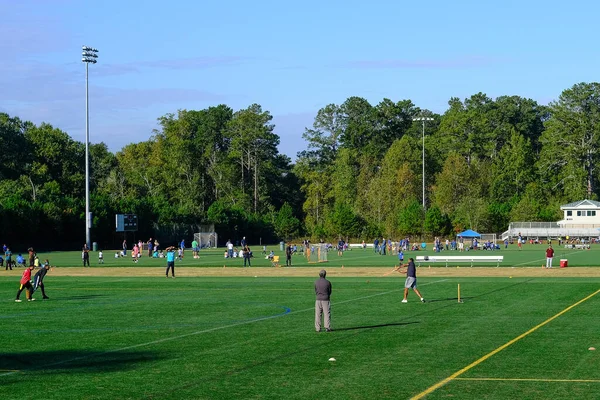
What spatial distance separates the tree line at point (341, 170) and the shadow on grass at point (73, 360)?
9703cm

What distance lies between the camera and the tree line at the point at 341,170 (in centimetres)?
13262

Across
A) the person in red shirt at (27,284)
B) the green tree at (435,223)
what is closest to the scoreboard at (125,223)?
the green tree at (435,223)

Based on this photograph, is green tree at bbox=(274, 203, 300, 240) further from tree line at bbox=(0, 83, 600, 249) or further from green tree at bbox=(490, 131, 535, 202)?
green tree at bbox=(490, 131, 535, 202)

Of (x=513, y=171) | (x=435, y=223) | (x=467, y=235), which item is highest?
(x=513, y=171)

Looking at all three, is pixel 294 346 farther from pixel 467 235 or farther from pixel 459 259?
pixel 467 235

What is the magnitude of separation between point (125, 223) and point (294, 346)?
8417cm

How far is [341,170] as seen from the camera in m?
159

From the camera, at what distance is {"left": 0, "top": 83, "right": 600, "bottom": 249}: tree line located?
132625 millimetres

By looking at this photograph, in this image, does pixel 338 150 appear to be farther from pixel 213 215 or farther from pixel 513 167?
pixel 213 215

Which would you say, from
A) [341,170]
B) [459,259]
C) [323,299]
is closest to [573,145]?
[341,170]

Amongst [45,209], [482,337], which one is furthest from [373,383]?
[45,209]

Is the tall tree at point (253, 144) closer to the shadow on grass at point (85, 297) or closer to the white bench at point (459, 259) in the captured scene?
the white bench at point (459, 259)

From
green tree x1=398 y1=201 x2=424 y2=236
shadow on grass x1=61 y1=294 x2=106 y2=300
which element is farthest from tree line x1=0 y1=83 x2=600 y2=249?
shadow on grass x1=61 y1=294 x2=106 y2=300

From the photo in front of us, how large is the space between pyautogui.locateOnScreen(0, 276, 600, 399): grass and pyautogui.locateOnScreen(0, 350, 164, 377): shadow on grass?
44mm
